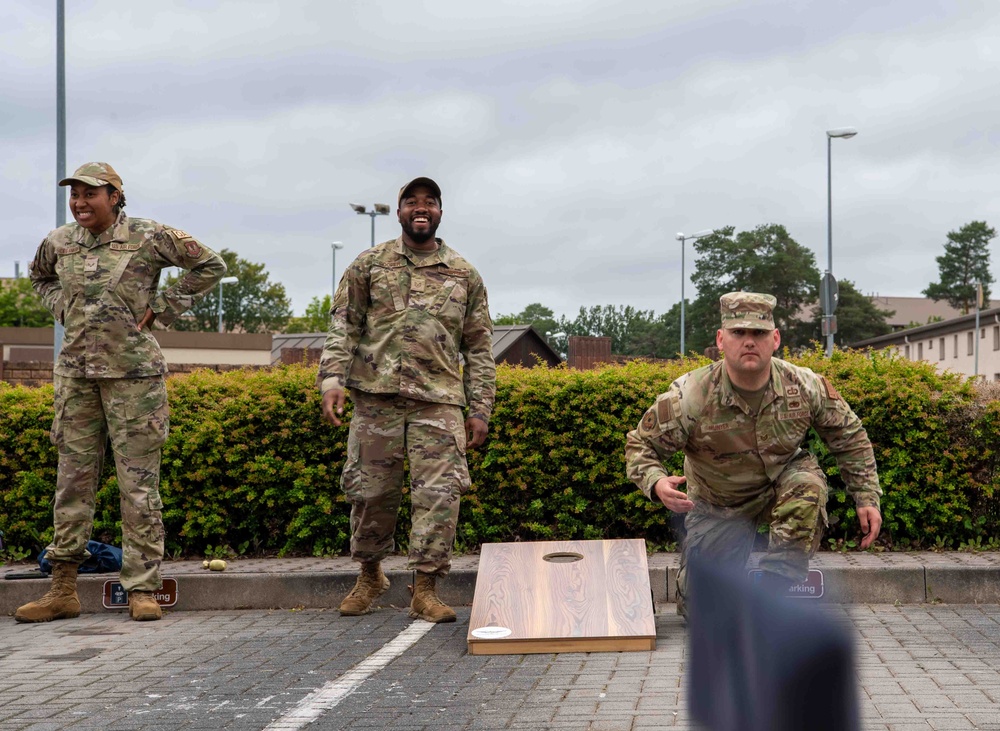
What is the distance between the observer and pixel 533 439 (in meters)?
7.79

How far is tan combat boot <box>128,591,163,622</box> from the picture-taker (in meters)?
6.75

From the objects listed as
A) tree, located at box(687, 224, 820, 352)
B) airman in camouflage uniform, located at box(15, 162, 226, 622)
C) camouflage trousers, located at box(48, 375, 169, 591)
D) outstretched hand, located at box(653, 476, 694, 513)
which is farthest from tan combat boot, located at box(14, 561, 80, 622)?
tree, located at box(687, 224, 820, 352)

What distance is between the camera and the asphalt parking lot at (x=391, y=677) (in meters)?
4.24

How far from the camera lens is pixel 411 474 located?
642 centimetres

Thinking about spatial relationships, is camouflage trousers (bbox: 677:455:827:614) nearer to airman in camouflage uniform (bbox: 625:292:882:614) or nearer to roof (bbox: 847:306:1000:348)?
airman in camouflage uniform (bbox: 625:292:882:614)

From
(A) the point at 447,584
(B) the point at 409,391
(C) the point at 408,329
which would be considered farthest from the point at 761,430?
(A) the point at 447,584

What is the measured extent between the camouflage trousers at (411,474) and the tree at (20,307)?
207 feet

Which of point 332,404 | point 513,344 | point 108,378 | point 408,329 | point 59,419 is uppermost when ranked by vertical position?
point 513,344

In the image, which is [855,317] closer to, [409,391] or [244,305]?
[244,305]

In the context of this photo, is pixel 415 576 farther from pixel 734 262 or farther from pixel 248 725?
pixel 734 262

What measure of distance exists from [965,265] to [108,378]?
115 meters

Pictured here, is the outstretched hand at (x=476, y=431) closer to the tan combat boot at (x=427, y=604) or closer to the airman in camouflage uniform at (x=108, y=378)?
the tan combat boot at (x=427, y=604)

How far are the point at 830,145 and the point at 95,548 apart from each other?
117ft

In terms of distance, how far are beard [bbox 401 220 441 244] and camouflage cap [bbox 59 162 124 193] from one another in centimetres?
171
